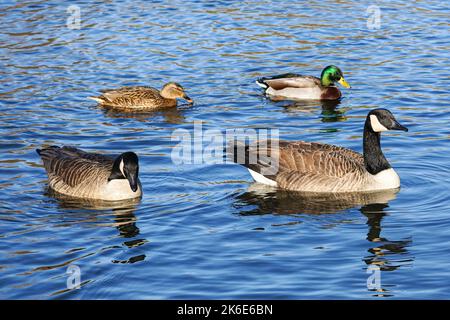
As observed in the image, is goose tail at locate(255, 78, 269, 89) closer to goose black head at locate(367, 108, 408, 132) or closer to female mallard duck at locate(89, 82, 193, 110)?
female mallard duck at locate(89, 82, 193, 110)

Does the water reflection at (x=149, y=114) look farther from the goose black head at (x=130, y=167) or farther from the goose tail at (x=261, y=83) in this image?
the goose black head at (x=130, y=167)

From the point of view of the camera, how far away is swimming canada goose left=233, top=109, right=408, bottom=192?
1452 cm

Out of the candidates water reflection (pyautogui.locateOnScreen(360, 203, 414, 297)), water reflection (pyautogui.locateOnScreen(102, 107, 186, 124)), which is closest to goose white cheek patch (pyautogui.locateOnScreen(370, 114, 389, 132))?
water reflection (pyautogui.locateOnScreen(360, 203, 414, 297))

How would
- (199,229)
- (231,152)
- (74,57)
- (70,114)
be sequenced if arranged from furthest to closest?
(74,57) → (70,114) → (231,152) → (199,229)

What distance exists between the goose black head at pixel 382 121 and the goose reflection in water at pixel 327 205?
100cm

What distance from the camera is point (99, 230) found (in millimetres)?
12695

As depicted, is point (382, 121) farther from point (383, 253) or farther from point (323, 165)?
point (383, 253)

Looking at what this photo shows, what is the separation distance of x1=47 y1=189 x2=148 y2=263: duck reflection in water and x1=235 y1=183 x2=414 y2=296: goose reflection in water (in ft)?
5.31

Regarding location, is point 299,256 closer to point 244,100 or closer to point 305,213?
point 305,213

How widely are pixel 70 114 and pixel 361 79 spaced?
685cm

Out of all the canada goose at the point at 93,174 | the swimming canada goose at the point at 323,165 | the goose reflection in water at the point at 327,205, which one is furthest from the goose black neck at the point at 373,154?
the canada goose at the point at 93,174

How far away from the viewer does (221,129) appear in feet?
58.1

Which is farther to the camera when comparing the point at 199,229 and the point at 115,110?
the point at 115,110

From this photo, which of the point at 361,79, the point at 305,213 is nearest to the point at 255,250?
the point at 305,213
